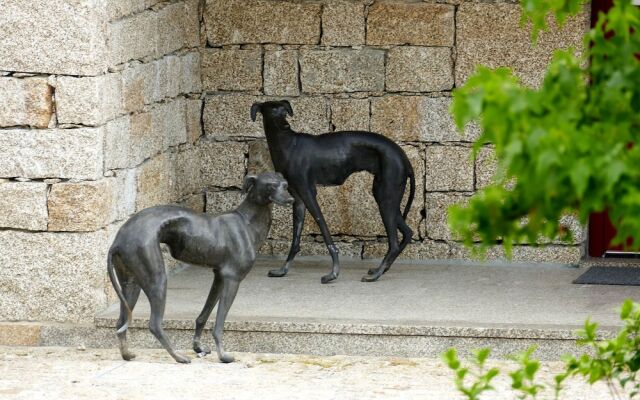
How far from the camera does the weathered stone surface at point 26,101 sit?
7.28 metres

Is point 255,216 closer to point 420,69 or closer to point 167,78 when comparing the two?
point 167,78

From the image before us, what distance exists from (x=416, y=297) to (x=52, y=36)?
2695 millimetres

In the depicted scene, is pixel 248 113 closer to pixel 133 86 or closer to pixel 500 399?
pixel 133 86

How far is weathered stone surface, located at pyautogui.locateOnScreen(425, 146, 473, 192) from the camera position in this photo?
9.14 meters

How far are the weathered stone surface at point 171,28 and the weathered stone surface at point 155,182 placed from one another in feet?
2.37

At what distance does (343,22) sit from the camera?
361 inches

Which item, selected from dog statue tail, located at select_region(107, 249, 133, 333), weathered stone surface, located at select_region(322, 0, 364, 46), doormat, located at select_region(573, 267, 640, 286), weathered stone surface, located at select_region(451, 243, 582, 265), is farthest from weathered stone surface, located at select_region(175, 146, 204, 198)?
doormat, located at select_region(573, 267, 640, 286)

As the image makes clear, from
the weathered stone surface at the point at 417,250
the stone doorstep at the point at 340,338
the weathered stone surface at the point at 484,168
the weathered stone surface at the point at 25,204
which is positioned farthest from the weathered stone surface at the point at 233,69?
the stone doorstep at the point at 340,338

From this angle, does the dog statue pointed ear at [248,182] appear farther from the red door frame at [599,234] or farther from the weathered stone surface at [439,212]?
the red door frame at [599,234]

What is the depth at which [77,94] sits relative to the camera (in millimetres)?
7254

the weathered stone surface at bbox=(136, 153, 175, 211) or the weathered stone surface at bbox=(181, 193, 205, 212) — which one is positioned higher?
the weathered stone surface at bbox=(136, 153, 175, 211)

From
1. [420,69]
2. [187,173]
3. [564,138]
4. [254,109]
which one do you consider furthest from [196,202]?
[564,138]

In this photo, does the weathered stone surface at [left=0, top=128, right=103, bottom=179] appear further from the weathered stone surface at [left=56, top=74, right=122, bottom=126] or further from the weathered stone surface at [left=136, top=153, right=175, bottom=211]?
the weathered stone surface at [left=136, top=153, right=175, bottom=211]

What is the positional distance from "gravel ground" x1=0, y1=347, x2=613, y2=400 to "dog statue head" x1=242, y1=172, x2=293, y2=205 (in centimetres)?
90
